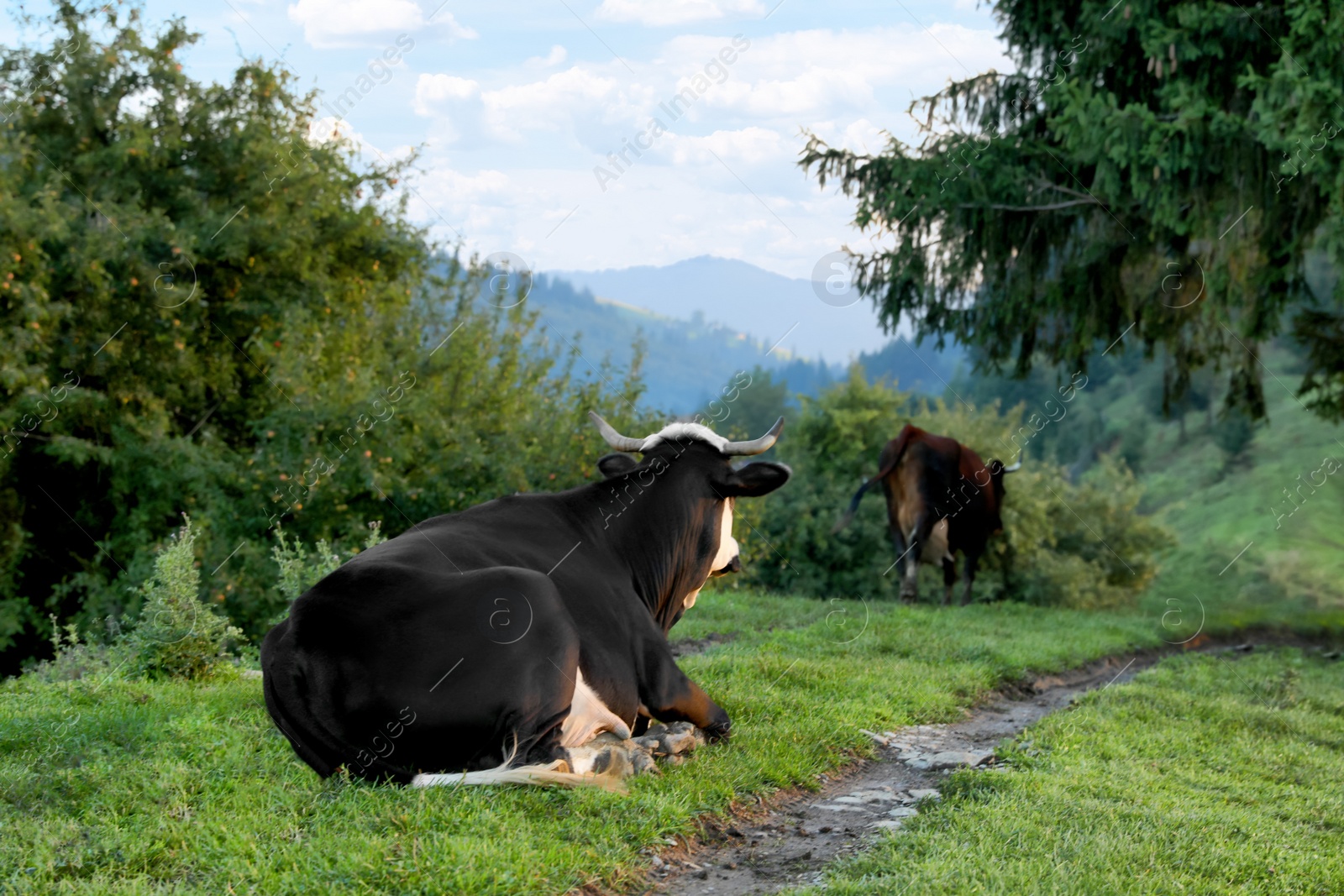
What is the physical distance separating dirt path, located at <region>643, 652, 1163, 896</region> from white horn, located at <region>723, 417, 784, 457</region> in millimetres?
1796

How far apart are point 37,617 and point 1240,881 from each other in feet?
49.9

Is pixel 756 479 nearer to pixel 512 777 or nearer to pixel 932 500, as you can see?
pixel 512 777

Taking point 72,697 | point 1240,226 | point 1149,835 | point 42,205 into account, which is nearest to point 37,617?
point 42,205

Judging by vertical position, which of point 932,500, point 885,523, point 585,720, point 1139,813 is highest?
point 932,500

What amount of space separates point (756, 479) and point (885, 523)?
1761cm

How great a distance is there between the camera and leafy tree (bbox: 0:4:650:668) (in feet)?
48.9

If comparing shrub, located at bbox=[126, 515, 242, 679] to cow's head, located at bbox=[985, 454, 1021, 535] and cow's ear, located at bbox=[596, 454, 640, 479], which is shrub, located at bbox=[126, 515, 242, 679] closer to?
cow's ear, located at bbox=[596, 454, 640, 479]

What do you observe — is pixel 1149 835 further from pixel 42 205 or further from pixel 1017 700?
pixel 42 205

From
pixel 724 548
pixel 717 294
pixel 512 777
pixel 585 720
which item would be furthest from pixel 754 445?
pixel 717 294

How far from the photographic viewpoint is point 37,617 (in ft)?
49.9

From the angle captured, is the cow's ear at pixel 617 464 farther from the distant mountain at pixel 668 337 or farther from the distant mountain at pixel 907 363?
the distant mountain at pixel 907 363

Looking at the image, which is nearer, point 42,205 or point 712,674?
point 712,674

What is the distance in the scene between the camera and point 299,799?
14.8 ft

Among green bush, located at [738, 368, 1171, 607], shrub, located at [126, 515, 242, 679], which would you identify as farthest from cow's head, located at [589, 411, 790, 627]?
green bush, located at [738, 368, 1171, 607]
